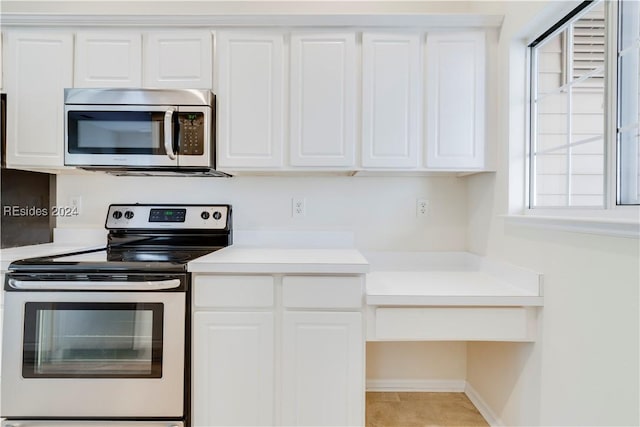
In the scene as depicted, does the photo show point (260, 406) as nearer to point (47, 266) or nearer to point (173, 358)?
point (173, 358)

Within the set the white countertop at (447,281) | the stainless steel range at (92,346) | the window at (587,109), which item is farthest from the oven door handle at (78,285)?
the window at (587,109)

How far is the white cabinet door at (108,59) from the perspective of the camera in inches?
79.1

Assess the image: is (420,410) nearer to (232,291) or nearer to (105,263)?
(232,291)

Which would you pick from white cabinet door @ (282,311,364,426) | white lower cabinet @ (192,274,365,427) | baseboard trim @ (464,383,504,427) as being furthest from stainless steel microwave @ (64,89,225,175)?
baseboard trim @ (464,383,504,427)

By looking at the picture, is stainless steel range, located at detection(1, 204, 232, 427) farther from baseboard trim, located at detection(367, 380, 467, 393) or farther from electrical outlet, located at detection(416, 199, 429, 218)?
electrical outlet, located at detection(416, 199, 429, 218)

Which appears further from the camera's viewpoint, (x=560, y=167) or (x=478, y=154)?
(x=478, y=154)

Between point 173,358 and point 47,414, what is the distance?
585mm

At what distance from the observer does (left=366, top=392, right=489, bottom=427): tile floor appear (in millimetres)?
2037

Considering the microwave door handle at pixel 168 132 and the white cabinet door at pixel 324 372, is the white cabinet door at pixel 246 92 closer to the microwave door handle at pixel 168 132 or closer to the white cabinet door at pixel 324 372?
the microwave door handle at pixel 168 132

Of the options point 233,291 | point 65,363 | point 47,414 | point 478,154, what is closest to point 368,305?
point 233,291

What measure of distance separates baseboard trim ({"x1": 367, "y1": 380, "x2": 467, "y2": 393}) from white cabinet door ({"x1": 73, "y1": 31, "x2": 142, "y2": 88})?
2225 mm

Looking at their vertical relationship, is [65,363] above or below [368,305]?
below

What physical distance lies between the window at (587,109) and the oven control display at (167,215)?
1.91 m

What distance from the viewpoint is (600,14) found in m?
1.44
